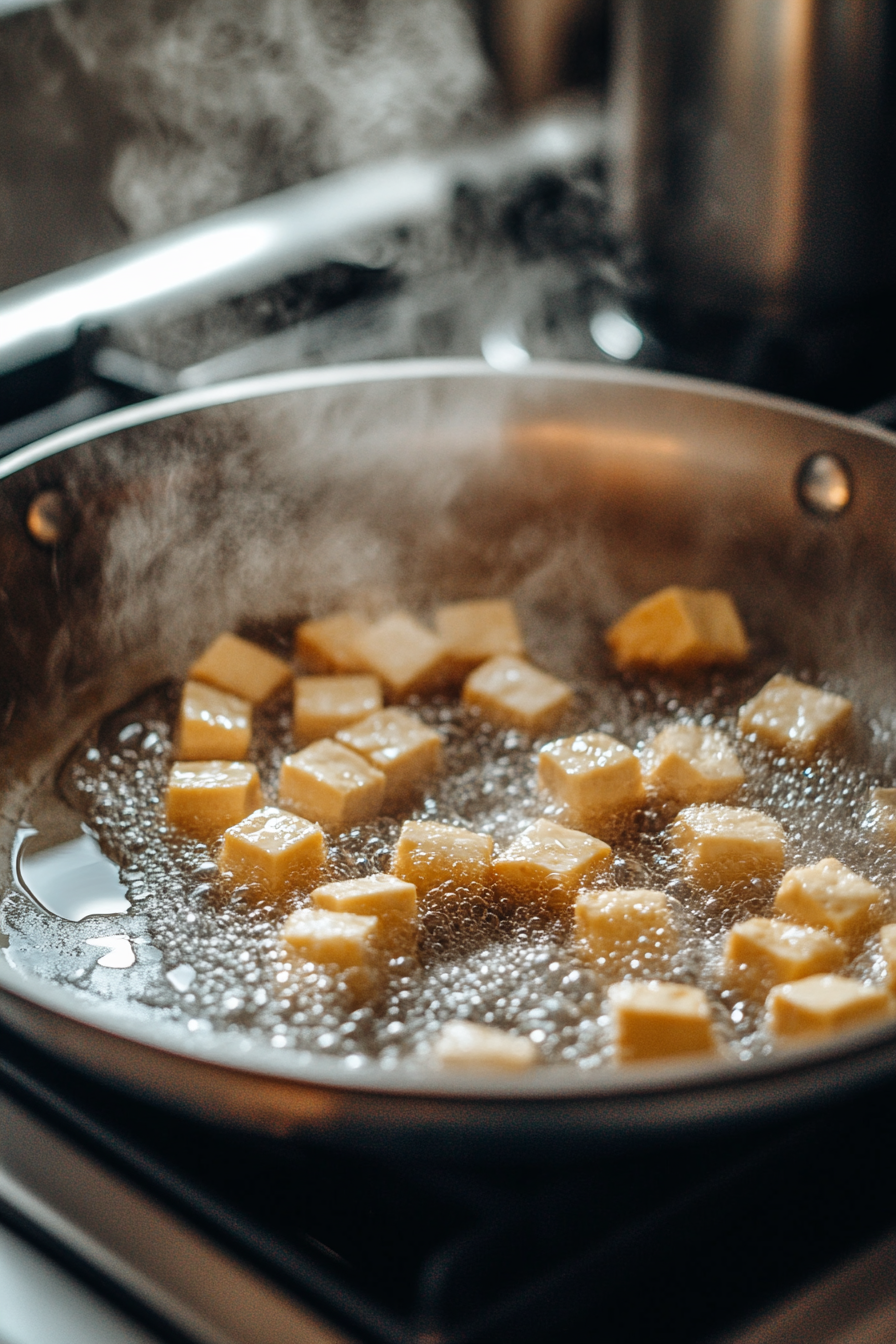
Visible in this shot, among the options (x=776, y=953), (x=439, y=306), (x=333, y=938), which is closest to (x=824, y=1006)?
(x=776, y=953)

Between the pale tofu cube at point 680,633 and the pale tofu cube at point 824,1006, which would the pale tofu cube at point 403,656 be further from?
the pale tofu cube at point 824,1006

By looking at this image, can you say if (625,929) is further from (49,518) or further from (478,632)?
(49,518)

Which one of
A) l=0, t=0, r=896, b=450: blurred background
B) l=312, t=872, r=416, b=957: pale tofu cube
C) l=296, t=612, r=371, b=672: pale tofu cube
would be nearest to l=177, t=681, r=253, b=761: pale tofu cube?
l=296, t=612, r=371, b=672: pale tofu cube

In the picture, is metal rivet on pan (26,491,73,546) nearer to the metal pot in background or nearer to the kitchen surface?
the kitchen surface

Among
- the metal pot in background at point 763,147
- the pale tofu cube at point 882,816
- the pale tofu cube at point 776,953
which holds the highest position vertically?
the metal pot in background at point 763,147

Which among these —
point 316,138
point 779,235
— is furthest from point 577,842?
point 316,138

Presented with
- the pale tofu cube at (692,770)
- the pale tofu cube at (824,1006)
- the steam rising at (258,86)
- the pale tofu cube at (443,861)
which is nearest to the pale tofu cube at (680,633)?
the pale tofu cube at (692,770)
